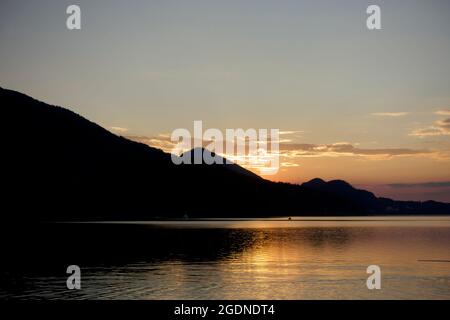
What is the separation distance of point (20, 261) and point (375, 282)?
48.8 metres

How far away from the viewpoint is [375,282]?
196 feet

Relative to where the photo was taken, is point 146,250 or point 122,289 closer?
point 122,289
